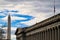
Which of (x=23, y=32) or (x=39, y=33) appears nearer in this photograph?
(x=39, y=33)

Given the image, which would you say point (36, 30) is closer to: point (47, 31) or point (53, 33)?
point (47, 31)

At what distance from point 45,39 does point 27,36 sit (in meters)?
52.9

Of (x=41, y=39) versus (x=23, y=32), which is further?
(x=23, y=32)

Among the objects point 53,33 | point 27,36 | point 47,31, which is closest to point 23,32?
point 27,36

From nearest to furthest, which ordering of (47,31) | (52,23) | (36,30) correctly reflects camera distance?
(52,23) < (47,31) < (36,30)

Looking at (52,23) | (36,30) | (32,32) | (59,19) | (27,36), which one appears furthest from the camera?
(27,36)

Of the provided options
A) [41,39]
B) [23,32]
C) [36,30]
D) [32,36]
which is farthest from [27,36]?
[41,39]

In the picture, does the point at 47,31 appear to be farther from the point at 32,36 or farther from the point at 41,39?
the point at 32,36

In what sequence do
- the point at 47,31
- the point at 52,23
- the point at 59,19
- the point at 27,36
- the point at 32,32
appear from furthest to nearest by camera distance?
the point at 27,36 → the point at 32,32 → the point at 47,31 → the point at 52,23 → the point at 59,19

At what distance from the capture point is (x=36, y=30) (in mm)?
140750

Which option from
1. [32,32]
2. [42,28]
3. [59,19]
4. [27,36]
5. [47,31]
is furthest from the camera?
[27,36]

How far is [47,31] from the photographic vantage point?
375ft

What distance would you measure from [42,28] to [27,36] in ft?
149

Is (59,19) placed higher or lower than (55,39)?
higher
